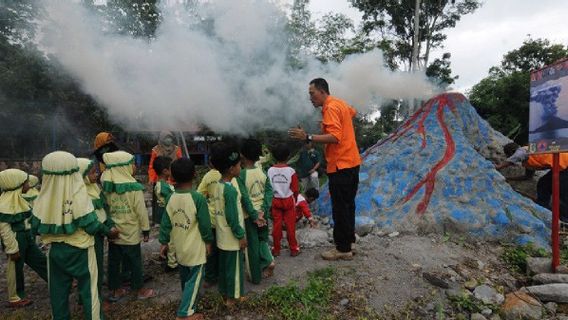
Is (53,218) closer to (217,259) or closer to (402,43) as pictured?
(217,259)

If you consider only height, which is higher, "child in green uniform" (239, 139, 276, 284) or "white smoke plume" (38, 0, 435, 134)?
"white smoke plume" (38, 0, 435, 134)

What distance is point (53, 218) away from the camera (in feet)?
8.92

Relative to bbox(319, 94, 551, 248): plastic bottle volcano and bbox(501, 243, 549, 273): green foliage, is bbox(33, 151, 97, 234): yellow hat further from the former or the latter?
bbox(501, 243, 549, 273): green foliage

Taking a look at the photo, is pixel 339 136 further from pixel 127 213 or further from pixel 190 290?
pixel 127 213

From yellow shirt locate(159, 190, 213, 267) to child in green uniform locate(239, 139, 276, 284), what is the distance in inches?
26.2

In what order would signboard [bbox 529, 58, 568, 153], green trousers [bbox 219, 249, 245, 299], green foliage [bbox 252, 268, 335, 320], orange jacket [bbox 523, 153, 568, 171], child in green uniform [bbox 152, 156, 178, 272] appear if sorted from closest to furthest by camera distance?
green foliage [bbox 252, 268, 335, 320]
green trousers [bbox 219, 249, 245, 299]
signboard [bbox 529, 58, 568, 153]
child in green uniform [bbox 152, 156, 178, 272]
orange jacket [bbox 523, 153, 568, 171]

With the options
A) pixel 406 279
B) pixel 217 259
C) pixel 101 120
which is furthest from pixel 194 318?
pixel 101 120

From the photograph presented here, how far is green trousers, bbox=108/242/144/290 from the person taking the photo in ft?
11.5

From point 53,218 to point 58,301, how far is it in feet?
2.31

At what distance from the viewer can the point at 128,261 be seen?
363 centimetres

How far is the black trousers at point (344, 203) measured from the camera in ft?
13.1

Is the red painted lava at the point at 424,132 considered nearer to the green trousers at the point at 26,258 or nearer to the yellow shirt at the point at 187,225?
the yellow shirt at the point at 187,225

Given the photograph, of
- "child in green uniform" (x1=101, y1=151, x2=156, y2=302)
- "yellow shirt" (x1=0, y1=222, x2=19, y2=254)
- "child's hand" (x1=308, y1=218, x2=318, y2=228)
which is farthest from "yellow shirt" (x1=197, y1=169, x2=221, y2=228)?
"child's hand" (x1=308, y1=218, x2=318, y2=228)

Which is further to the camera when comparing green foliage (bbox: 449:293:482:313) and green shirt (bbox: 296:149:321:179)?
green shirt (bbox: 296:149:321:179)
